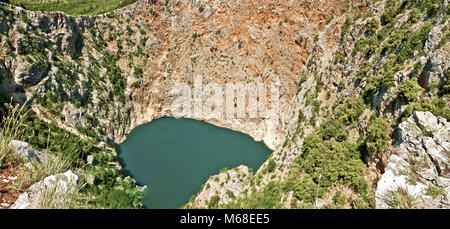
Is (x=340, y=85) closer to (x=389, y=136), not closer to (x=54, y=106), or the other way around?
(x=389, y=136)

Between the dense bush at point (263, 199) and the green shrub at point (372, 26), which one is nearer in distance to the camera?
the dense bush at point (263, 199)

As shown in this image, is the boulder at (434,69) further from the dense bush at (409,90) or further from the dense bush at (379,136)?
the dense bush at (379,136)

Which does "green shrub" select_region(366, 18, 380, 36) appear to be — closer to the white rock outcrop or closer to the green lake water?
the green lake water

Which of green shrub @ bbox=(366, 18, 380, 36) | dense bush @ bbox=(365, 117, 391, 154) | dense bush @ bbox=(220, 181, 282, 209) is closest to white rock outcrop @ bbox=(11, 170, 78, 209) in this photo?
dense bush @ bbox=(220, 181, 282, 209)

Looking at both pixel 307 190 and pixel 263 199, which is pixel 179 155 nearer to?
pixel 263 199

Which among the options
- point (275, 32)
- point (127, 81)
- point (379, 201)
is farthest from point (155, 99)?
point (379, 201)

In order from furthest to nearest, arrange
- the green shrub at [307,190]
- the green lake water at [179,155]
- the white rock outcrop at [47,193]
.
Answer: the green lake water at [179,155] → the green shrub at [307,190] → the white rock outcrop at [47,193]

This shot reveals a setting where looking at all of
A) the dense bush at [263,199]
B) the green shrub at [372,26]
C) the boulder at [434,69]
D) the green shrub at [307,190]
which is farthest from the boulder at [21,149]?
the green shrub at [372,26]
